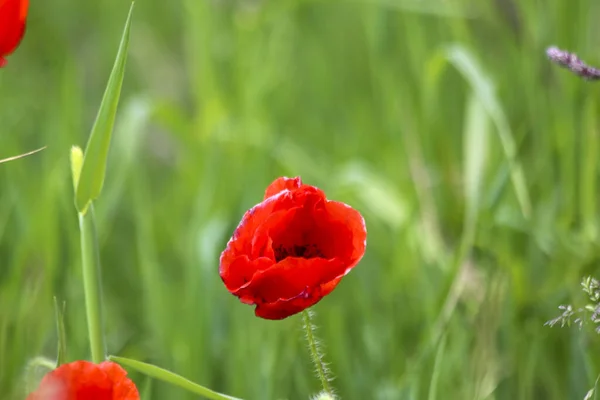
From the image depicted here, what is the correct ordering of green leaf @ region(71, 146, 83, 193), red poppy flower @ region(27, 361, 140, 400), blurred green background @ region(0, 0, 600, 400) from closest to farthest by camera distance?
red poppy flower @ region(27, 361, 140, 400) < green leaf @ region(71, 146, 83, 193) < blurred green background @ region(0, 0, 600, 400)

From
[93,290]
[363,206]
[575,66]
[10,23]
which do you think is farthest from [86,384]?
[363,206]

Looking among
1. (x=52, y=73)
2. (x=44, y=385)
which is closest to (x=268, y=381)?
(x=44, y=385)

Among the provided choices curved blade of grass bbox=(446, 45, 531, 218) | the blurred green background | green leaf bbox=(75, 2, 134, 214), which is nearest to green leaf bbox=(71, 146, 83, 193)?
green leaf bbox=(75, 2, 134, 214)

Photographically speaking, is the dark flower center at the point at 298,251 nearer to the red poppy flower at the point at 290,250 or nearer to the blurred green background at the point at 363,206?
the red poppy flower at the point at 290,250

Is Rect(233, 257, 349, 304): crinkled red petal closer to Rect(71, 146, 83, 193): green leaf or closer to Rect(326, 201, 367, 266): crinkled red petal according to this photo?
Rect(326, 201, 367, 266): crinkled red petal

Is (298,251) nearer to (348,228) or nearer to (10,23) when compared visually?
(348,228)

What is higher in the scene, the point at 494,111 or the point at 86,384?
the point at 494,111

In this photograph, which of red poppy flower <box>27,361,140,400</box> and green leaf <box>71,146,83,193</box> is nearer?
red poppy flower <box>27,361,140,400</box>
